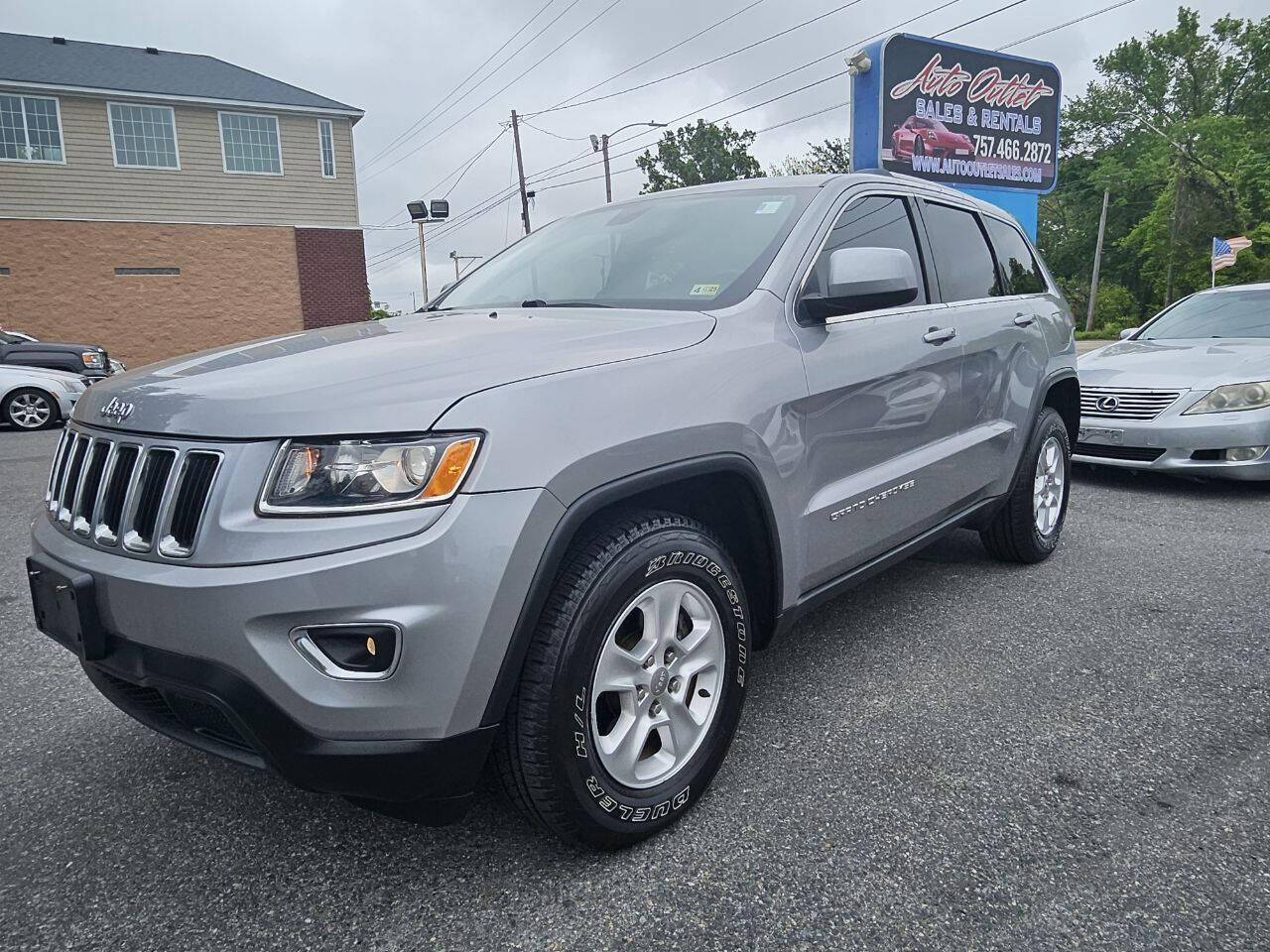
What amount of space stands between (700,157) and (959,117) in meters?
48.9

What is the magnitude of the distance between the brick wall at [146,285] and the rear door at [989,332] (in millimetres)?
18550

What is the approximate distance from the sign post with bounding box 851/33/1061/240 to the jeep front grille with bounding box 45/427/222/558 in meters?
12.5

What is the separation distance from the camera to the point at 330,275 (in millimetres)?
23500

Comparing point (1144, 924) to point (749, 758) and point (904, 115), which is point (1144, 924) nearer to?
point (749, 758)

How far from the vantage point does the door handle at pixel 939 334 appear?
132 inches

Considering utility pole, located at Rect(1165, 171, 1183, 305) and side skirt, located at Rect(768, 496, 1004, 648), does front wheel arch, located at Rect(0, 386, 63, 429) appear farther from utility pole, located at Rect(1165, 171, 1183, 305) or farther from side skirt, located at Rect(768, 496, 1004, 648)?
utility pole, located at Rect(1165, 171, 1183, 305)

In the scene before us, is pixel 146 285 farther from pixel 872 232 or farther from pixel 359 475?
pixel 359 475

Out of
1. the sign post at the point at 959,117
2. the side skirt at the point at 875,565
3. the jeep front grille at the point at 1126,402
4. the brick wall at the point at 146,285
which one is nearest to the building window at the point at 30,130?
the brick wall at the point at 146,285

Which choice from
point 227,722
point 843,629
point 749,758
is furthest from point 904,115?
point 227,722

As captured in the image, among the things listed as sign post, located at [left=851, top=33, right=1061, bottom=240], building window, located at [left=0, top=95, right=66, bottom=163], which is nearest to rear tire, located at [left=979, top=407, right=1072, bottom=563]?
sign post, located at [left=851, top=33, right=1061, bottom=240]

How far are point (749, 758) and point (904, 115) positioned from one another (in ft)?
43.6

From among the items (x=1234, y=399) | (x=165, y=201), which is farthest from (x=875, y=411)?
(x=165, y=201)

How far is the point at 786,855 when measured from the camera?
7.20 ft

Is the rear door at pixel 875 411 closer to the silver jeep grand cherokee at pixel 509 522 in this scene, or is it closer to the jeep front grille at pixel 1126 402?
the silver jeep grand cherokee at pixel 509 522
